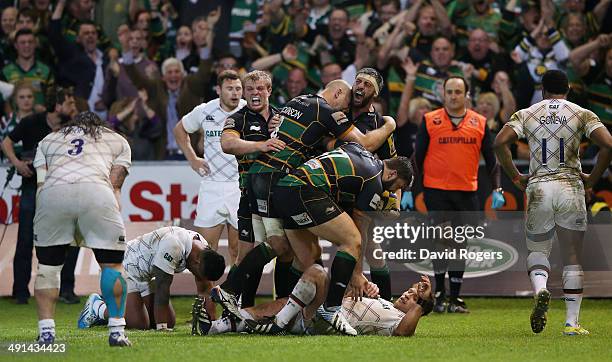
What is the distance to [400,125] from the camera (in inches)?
636

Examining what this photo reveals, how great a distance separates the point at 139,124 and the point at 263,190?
6164 millimetres

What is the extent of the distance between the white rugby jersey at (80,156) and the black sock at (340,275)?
202 centimetres

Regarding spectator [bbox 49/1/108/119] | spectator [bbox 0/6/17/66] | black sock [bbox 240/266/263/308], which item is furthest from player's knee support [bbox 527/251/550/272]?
spectator [bbox 0/6/17/66]

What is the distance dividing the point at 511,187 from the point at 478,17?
3121 millimetres

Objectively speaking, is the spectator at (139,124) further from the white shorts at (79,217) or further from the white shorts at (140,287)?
the white shorts at (79,217)

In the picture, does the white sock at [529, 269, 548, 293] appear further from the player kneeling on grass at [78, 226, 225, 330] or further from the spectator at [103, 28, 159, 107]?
the spectator at [103, 28, 159, 107]

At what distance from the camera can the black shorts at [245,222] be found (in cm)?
1191

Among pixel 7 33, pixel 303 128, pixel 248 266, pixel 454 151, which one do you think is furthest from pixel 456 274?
pixel 7 33

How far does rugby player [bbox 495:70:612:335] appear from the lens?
11031mm

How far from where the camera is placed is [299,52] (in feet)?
56.9

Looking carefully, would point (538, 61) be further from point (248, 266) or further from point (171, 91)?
point (248, 266)

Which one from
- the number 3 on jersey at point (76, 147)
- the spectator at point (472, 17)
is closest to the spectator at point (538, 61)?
the spectator at point (472, 17)

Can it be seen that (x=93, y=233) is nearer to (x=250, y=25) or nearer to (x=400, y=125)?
(x=400, y=125)

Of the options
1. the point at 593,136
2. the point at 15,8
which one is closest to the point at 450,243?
the point at 593,136
